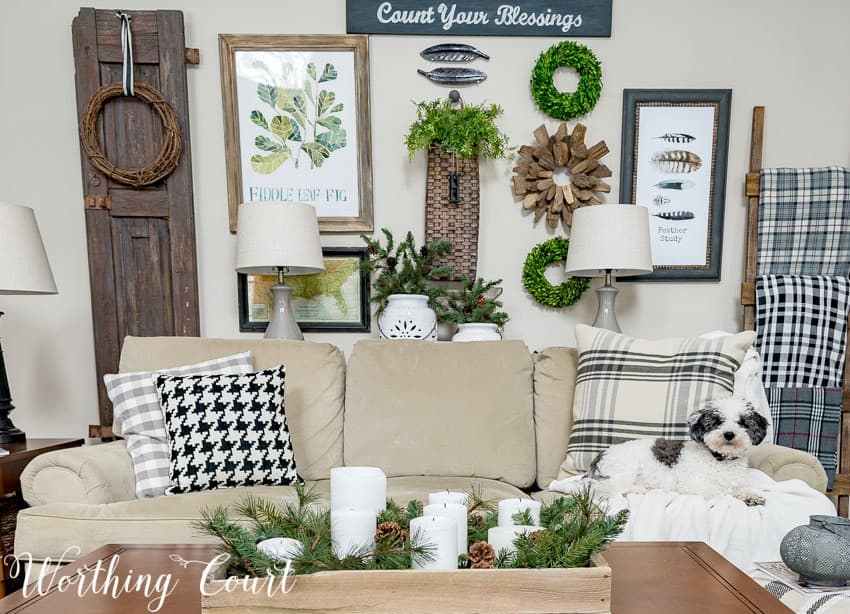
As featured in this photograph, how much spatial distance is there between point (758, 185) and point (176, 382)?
93.8 inches

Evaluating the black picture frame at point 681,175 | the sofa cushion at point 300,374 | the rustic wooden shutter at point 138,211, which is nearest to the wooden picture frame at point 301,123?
the rustic wooden shutter at point 138,211

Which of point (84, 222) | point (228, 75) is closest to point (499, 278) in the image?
point (228, 75)

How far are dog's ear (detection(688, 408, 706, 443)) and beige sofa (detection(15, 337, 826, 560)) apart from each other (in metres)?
0.28

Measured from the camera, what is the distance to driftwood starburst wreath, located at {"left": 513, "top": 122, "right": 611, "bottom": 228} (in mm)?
2346

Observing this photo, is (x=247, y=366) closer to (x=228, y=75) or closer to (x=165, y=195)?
(x=165, y=195)

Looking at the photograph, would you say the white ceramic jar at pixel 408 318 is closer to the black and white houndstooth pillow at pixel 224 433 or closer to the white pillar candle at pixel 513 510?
the black and white houndstooth pillow at pixel 224 433

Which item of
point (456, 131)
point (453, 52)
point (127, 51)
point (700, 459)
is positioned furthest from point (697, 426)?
point (127, 51)

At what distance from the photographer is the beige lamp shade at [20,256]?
181 centimetres

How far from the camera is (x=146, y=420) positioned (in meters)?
1.74

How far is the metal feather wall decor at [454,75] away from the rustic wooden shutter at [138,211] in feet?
3.49

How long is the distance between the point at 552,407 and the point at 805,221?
1371 mm

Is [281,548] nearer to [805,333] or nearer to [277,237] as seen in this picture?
[277,237]

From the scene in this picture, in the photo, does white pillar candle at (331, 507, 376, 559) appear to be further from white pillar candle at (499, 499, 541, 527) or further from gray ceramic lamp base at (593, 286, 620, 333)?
gray ceramic lamp base at (593, 286, 620, 333)

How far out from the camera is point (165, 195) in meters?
2.36
